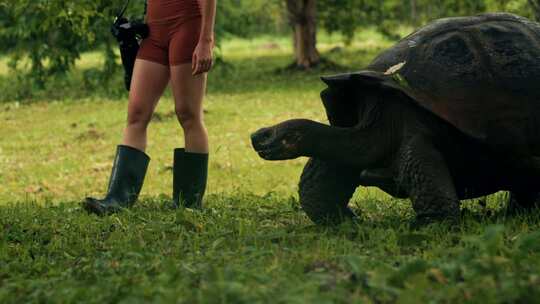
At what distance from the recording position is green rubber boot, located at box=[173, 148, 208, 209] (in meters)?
5.82

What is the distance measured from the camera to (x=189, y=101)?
5598 mm

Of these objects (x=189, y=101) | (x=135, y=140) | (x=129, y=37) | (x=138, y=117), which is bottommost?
(x=135, y=140)

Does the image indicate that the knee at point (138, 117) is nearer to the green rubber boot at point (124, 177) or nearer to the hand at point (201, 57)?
the green rubber boot at point (124, 177)

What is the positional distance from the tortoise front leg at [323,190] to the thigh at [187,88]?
93cm

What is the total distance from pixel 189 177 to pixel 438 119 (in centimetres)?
178

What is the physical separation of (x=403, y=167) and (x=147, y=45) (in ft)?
5.98

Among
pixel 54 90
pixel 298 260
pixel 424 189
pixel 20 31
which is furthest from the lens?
pixel 54 90

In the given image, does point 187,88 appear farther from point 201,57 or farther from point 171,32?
point 171,32

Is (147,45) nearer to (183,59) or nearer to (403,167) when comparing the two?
(183,59)

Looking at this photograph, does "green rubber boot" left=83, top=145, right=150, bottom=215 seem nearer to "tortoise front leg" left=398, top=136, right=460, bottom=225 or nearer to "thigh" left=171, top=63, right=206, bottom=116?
"thigh" left=171, top=63, right=206, bottom=116

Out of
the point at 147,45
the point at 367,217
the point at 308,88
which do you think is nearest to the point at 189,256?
the point at 367,217

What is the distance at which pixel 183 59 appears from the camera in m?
5.53

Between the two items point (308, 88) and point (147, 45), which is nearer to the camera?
point (147, 45)

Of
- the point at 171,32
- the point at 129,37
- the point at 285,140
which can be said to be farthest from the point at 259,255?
the point at 129,37
